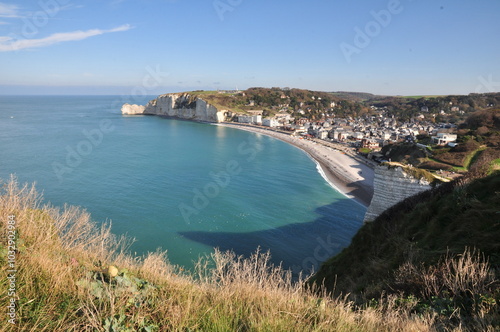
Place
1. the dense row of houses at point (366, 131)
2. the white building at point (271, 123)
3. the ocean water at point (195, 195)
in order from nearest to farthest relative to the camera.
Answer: the ocean water at point (195, 195)
the dense row of houses at point (366, 131)
the white building at point (271, 123)

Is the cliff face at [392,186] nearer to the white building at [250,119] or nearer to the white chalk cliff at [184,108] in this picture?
the white building at [250,119]

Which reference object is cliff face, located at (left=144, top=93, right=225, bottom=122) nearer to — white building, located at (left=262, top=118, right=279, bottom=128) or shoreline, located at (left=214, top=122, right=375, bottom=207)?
white building, located at (left=262, top=118, right=279, bottom=128)

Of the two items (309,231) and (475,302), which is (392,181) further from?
(475,302)

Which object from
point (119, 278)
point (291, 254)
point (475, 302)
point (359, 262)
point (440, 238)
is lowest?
point (291, 254)

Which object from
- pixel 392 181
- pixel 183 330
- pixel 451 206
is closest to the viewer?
pixel 183 330

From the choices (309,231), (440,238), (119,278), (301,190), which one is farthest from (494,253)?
(301,190)

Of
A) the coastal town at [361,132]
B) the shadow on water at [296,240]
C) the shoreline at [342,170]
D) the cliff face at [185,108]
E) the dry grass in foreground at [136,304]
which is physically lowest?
the shadow on water at [296,240]

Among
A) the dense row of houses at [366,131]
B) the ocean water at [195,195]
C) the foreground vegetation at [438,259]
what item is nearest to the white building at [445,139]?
the dense row of houses at [366,131]
